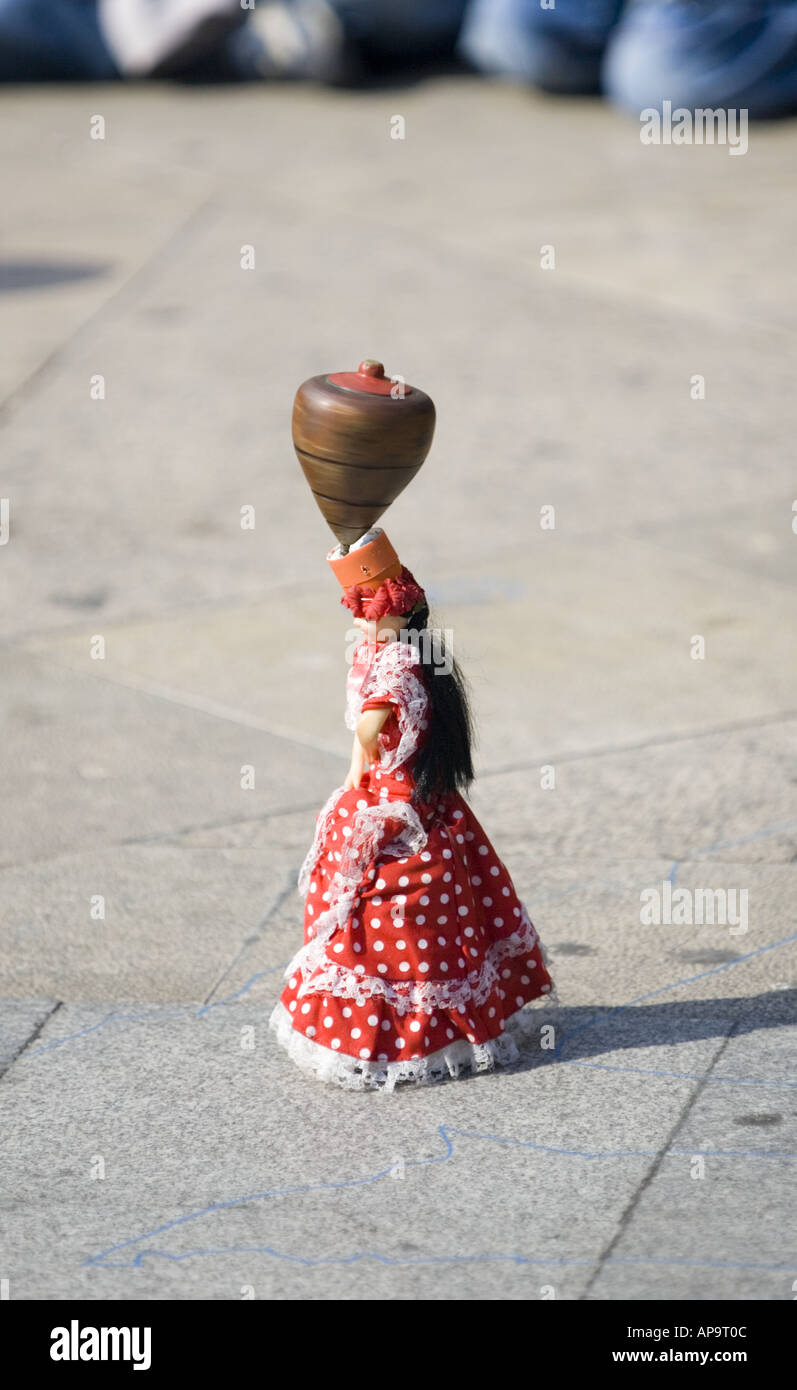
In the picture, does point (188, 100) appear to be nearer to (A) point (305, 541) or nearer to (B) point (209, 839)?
(A) point (305, 541)

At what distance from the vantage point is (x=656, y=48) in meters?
13.5

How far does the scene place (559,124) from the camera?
574 inches

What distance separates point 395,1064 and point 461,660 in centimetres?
150

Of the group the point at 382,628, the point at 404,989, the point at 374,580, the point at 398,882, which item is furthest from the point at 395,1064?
the point at 374,580

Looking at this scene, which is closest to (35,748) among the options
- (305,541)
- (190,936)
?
(190,936)

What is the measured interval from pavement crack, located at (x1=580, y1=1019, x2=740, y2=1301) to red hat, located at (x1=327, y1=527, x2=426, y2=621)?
1389mm

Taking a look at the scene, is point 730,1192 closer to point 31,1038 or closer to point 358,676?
point 358,676

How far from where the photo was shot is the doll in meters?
4.03

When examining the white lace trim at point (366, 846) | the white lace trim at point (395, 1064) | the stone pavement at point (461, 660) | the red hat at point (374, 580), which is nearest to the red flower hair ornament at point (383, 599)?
the red hat at point (374, 580)

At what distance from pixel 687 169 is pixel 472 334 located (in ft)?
13.4

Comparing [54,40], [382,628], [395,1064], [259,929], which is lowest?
[259,929]

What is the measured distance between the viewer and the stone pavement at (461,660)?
378 cm

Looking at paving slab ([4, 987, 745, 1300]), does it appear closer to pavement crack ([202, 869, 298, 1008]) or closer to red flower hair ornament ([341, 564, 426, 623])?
pavement crack ([202, 869, 298, 1008])

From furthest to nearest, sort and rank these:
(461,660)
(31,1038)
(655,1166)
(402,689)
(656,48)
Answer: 1. (656,48)
2. (461,660)
3. (31,1038)
4. (402,689)
5. (655,1166)
